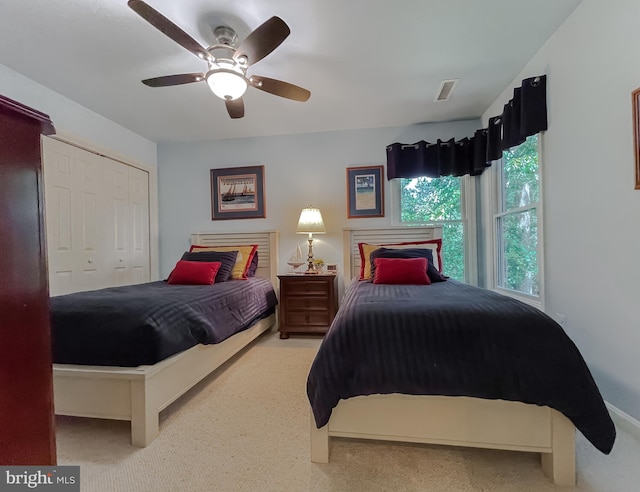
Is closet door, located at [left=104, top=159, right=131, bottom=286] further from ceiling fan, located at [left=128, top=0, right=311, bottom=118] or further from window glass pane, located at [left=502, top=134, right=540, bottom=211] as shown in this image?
window glass pane, located at [left=502, top=134, right=540, bottom=211]

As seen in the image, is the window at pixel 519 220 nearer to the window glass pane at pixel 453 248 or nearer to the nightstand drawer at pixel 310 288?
the window glass pane at pixel 453 248

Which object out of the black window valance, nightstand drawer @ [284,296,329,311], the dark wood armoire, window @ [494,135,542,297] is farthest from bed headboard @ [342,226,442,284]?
the dark wood armoire

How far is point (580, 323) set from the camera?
1.96m

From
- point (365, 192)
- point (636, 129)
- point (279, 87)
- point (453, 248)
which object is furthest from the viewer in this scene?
point (365, 192)

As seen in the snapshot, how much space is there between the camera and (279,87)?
7.04 feet

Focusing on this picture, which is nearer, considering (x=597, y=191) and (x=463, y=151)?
(x=597, y=191)

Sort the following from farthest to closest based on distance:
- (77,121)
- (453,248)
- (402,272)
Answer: (453,248) → (77,121) → (402,272)

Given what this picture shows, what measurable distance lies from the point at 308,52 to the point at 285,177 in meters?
1.68

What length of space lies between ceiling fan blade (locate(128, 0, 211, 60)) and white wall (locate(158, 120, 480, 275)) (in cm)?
193

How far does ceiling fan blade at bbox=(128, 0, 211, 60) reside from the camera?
144cm

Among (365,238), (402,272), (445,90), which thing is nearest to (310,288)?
(365,238)

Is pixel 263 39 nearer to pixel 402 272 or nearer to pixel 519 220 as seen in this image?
pixel 402 272

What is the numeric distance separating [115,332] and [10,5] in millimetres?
1923

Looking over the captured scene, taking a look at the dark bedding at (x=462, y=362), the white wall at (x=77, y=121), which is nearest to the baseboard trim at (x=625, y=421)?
the dark bedding at (x=462, y=362)
